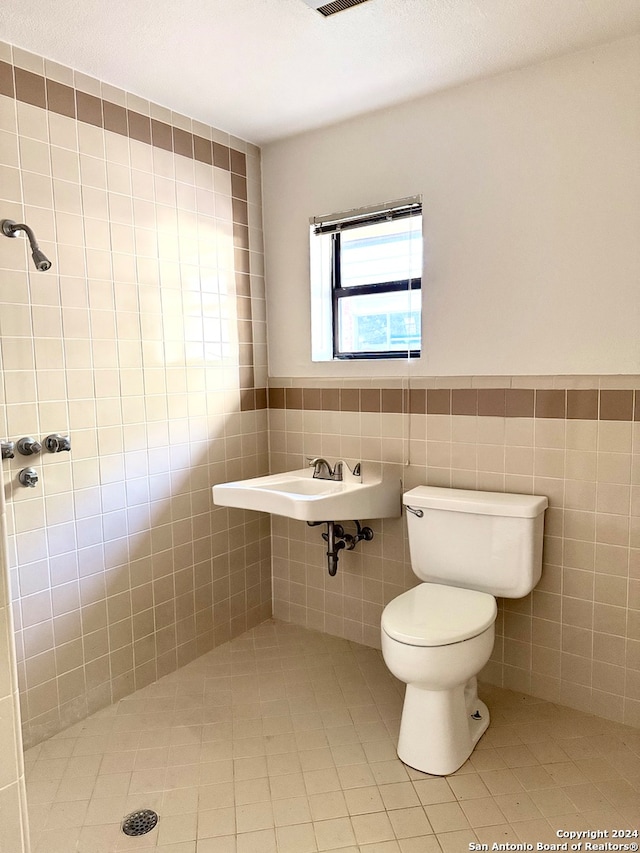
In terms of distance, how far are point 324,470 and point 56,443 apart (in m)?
1.20


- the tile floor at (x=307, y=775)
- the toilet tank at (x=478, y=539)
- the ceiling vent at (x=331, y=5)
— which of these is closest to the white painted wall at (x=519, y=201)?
the toilet tank at (x=478, y=539)

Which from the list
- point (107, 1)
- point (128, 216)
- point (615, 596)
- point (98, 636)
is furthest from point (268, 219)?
point (615, 596)

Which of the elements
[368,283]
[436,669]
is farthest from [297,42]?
[436,669]

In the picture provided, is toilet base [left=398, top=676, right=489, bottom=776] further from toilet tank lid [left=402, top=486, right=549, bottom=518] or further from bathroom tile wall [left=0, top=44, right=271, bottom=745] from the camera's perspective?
bathroom tile wall [left=0, top=44, right=271, bottom=745]

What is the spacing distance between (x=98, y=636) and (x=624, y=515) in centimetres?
203

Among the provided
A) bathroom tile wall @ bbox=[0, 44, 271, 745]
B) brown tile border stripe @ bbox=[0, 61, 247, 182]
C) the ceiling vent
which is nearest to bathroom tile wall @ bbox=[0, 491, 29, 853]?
bathroom tile wall @ bbox=[0, 44, 271, 745]

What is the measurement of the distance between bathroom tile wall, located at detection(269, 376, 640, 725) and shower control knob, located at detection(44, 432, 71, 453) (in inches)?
47.2

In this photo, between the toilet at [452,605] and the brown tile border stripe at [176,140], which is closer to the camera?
the toilet at [452,605]

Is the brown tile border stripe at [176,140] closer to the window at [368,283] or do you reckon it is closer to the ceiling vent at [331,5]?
the window at [368,283]

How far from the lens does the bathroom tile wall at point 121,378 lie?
2.07m

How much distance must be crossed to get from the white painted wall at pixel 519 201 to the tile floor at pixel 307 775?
1332mm

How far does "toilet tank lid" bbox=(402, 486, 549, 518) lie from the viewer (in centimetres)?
218

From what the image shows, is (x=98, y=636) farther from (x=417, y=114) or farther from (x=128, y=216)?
(x=417, y=114)

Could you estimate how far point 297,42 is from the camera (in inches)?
78.9
